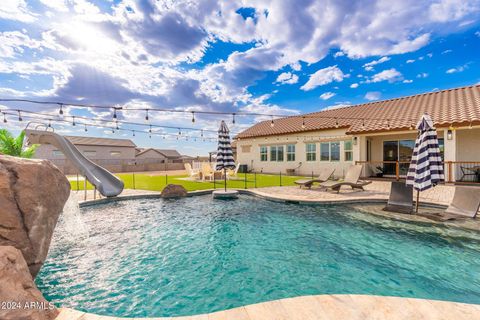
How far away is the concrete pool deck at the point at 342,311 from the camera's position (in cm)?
249

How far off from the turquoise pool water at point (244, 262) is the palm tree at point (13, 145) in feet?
20.5

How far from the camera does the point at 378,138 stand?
667 inches

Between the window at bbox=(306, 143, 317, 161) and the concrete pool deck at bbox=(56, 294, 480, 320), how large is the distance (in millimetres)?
16825

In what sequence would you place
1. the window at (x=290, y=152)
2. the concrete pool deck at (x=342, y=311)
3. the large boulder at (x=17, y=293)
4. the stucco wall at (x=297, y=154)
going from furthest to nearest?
the window at (x=290, y=152), the stucco wall at (x=297, y=154), the concrete pool deck at (x=342, y=311), the large boulder at (x=17, y=293)

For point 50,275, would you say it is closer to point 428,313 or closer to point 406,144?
point 428,313

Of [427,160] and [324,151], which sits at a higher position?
[324,151]

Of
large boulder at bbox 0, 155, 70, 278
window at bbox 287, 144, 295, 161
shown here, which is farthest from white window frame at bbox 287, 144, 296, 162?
large boulder at bbox 0, 155, 70, 278

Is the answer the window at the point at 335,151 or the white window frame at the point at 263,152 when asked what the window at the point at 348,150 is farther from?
the white window frame at the point at 263,152

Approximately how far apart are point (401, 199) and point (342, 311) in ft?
24.3

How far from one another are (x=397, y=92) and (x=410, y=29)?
35.5 feet

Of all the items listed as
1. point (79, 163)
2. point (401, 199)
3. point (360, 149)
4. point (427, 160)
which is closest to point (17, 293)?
point (427, 160)

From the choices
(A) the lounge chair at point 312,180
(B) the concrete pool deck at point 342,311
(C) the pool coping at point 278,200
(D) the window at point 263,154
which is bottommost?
(C) the pool coping at point 278,200

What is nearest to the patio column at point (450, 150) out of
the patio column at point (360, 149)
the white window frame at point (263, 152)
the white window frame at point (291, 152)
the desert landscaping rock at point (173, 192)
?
the patio column at point (360, 149)

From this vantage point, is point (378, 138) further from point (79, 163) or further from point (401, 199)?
point (79, 163)
